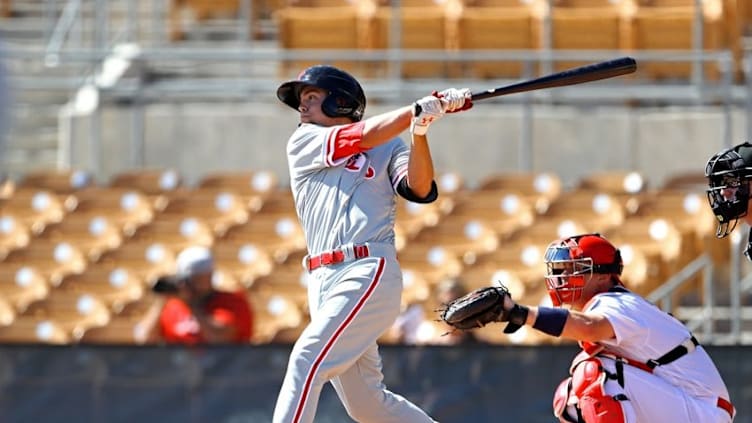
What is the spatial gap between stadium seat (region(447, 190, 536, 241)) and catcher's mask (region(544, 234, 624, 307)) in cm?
567

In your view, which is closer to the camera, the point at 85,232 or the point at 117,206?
the point at 85,232

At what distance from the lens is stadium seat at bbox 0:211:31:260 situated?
11898 mm

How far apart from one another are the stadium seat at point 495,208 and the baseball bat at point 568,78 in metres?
5.89

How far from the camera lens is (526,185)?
11.9 meters

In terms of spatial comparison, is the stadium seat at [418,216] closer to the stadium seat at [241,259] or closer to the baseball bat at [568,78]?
the stadium seat at [241,259]

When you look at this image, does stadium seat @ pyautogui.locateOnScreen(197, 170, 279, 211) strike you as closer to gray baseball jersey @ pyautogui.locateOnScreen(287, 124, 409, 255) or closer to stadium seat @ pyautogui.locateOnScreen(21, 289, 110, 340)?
stadium seat @ pyautogui.locateOnScreen(21, 289, 110, 340)

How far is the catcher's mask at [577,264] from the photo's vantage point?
5699 mm

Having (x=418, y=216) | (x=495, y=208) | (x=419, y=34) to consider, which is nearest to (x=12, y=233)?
(x=418, y=216)

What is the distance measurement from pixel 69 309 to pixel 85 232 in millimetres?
1156

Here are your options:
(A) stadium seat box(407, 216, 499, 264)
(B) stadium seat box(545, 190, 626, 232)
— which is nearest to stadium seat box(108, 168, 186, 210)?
(A) stadium seat box(407, 216, 499, 264)

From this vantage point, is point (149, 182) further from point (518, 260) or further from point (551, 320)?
point (551, 320)

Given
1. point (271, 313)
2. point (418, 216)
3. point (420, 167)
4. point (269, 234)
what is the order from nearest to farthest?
point (420, 167), point (271, 313), point (269, 234), point (418, 216)

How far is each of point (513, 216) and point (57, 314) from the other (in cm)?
330

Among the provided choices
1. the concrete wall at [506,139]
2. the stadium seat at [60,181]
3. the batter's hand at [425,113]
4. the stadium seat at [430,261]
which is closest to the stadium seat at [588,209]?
the stadium seat at [430,261]
